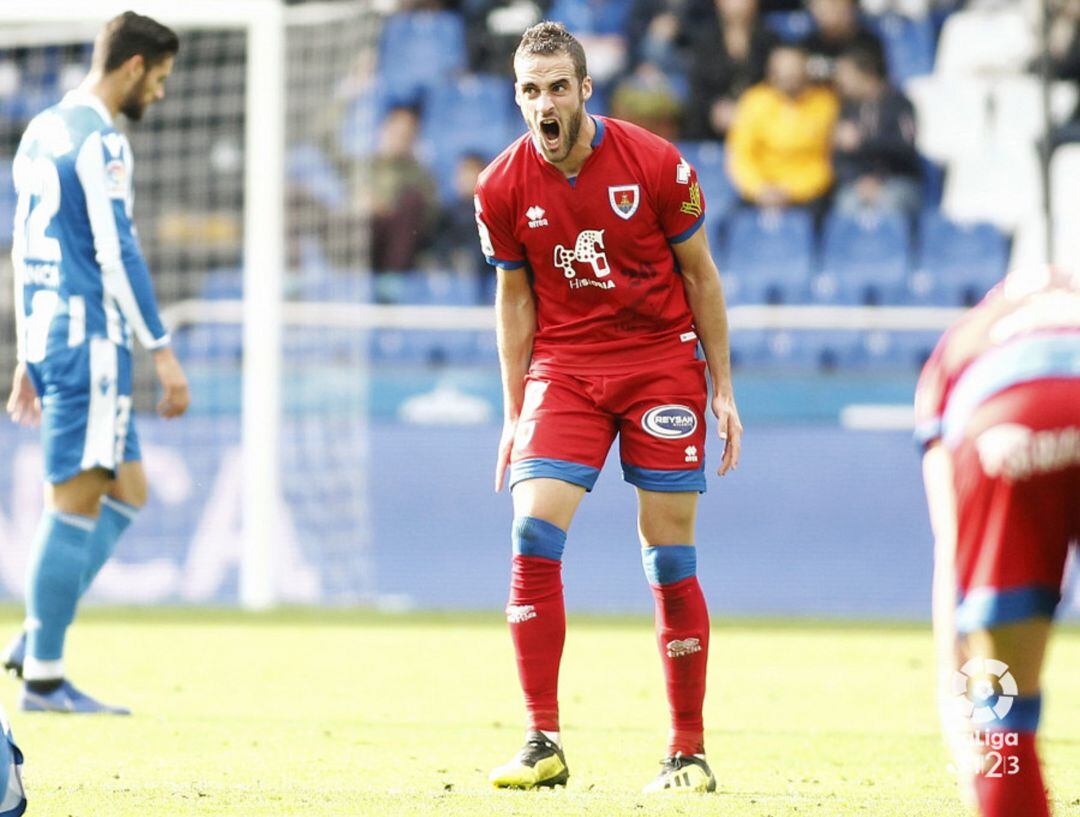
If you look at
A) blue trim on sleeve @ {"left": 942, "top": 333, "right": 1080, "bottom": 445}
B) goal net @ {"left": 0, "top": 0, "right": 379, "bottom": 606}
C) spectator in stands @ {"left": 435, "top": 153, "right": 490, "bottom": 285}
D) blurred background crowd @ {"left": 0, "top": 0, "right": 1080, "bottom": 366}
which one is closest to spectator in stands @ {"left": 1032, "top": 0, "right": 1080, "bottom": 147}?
blurred background crowd @ {"left": 0, "top": 0, "right": 1080, "bottom": 366}

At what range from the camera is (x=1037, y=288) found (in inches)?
122

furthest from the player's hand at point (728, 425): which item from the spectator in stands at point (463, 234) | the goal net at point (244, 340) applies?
the spectator in stands at point (463, 234)

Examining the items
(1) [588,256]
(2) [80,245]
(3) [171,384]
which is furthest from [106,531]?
(1) [588,256]

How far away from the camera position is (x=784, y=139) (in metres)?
14.8

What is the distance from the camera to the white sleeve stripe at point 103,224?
6711 mm

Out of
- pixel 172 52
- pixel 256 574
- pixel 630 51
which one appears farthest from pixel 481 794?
pixel 630 51

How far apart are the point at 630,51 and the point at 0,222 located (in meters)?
5.25

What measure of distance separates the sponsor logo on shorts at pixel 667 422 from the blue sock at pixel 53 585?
96.4 inches

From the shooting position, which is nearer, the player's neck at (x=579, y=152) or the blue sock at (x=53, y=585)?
the player's neck at (x=579, y=152)

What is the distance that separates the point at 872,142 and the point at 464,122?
3313mm

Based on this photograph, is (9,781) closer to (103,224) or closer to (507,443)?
(507,443)

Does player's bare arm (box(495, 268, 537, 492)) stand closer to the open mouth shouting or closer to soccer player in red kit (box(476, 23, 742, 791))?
soccer player in red kit (box(476, 23, 742, 791))

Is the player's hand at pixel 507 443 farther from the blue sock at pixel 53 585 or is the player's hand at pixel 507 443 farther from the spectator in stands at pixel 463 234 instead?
the spectator in stands at pixel 463 234

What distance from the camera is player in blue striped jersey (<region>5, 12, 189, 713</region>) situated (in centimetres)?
671
